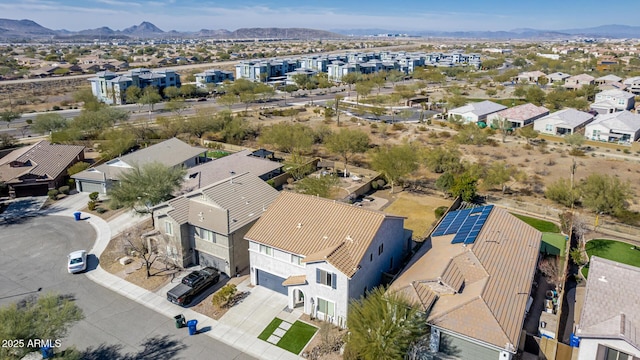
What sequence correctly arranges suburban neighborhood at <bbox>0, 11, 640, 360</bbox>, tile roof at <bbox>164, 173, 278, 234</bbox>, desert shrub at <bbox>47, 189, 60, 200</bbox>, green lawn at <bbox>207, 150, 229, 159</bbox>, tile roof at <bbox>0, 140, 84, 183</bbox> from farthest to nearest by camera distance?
green lawn at <bbox>207, 150, 229, 159</bbox> < tile roof at <bbox>0, 140, 84, 183</bbox> < desert shrub at <bbox>47, 189, 60, 200</bbox> < tile roof at <bbox>164, 173, 278, 234</bbox> < suburban neighborhood at <bbox>0, 11, 640, 360</bbox>

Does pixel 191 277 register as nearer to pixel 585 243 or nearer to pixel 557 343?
pixel 557 343

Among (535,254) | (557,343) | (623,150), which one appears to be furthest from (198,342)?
(623,150)

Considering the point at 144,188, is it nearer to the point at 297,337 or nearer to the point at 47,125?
the point at 297,337

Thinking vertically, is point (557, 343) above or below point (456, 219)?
below

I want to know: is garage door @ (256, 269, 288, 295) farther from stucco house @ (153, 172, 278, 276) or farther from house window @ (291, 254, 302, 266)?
stucco house @ (153, 172, 278, 276)

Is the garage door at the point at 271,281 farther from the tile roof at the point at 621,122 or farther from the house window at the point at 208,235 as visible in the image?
the tile roof at the point at 621,122

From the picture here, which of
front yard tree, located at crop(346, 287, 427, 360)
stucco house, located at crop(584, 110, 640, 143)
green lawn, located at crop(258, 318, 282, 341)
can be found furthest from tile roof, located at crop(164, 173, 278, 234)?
stucco house, located at crop(584, 110, 640, 143)

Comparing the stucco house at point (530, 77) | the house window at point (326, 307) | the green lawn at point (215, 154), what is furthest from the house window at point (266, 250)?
the stucco house at point (530, 77)
